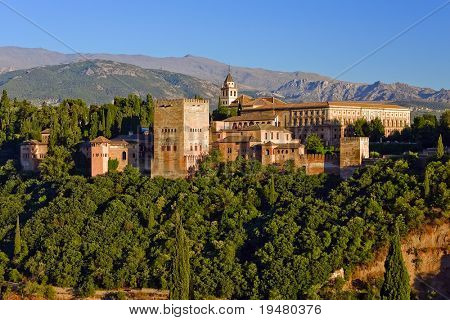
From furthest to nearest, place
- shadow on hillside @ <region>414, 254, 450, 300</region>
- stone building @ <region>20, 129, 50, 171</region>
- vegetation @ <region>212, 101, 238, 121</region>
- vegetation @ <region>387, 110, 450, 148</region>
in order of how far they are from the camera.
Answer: vegetation @ <region>212, 101, 238, 121</region> → stone building @ <region>20, 129, 50, 171</region> → vegetation @ <region>387, 110, 450, 148</region> → shadow on hillside @ <region>414, 254, 450, 300</region>

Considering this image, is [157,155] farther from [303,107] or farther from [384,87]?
[384,87]

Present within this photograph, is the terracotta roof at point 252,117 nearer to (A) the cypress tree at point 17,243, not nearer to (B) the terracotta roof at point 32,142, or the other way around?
(B) the terracotta roof at point 32,142

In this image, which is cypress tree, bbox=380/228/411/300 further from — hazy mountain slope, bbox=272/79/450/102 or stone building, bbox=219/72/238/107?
hazy mountain slope, bbox=272/79/450/102

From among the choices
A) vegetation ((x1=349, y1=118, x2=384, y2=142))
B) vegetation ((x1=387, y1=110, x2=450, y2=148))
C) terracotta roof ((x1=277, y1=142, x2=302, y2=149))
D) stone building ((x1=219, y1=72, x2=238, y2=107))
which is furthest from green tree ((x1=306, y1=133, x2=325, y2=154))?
stone building ((x1=219, y1=72, x2=238, y2=107))

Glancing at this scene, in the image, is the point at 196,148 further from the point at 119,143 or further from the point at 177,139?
the point at 119,143

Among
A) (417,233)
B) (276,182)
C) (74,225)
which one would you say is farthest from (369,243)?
(74,225)

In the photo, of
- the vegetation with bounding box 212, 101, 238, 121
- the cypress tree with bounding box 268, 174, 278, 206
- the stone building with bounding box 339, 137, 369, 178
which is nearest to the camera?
the cypress tree with bounding box 268, 174, 278, 206

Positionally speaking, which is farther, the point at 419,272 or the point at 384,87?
the point at 384,87
